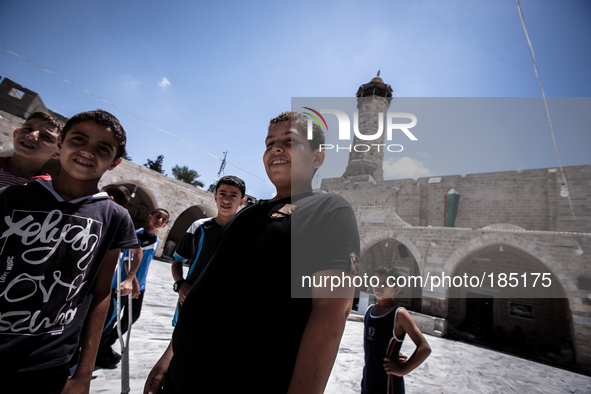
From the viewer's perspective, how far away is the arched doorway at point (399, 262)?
12672 mm

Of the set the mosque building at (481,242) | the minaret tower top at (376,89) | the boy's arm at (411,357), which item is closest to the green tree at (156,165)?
the mosque building at (481,242)

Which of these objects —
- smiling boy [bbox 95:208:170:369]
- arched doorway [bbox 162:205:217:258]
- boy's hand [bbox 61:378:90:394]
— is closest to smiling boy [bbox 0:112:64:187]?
smiling boy [bbox 95:208:170:369]

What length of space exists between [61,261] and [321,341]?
114cm

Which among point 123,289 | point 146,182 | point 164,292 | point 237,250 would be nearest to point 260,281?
point 237,250

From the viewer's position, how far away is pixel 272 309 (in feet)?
2.51

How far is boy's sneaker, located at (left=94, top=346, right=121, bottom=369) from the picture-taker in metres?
2.64

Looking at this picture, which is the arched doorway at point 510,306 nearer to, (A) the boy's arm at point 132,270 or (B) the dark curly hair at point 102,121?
(A) the boy's arm at point 132,270

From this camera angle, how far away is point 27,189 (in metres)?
1.12

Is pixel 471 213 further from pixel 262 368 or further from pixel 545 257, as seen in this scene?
pixel 262 368

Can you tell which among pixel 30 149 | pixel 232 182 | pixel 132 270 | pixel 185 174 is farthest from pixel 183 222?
pixel 30 149

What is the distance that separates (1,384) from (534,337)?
14482 mm

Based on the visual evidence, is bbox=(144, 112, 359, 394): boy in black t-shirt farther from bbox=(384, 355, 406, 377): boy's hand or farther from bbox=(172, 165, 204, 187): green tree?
bbox=(172, 165, 204, 187): green tree

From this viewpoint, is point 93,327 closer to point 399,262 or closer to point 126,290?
point 126,290

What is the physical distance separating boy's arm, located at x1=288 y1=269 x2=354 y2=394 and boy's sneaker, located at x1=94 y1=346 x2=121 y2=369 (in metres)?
2.99
